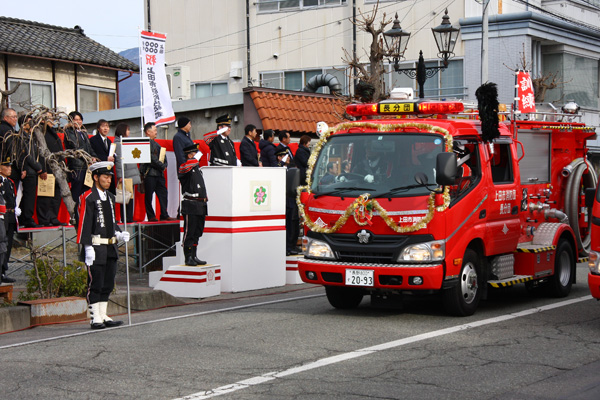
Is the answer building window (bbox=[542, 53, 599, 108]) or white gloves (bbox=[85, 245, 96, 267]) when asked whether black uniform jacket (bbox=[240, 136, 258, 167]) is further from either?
building window (bbox=[542, 53, 599, 108])

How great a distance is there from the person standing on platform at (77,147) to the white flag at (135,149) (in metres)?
3.05

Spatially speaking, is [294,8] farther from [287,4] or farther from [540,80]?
[540,80]

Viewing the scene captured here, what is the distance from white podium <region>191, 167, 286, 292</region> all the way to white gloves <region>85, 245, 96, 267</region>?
3772 millimetres

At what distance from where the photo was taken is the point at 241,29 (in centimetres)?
4247

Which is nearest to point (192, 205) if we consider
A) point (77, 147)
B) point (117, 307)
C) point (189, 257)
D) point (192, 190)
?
point (192, 190)

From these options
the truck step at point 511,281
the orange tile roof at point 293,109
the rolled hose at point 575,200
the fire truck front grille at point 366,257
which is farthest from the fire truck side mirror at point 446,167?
the orange tile roof at point 293,109

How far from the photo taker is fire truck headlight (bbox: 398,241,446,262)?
10602mm

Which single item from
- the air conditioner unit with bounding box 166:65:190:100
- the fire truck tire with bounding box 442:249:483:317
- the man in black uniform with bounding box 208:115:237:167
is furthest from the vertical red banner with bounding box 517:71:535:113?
the air conditioner unit with bounding box 166:65:190:100

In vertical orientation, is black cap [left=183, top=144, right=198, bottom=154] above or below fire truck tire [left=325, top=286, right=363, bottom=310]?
above

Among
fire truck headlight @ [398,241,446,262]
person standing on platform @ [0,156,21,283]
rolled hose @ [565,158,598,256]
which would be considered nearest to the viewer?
fire truck headlight @ [398,241,446,262]

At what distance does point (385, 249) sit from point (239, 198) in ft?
14.1

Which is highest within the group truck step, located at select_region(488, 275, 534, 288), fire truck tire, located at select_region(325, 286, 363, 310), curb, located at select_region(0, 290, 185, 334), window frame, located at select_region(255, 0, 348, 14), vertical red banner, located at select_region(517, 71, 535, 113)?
window frame, located at select_region(255, 0, 348, 14)

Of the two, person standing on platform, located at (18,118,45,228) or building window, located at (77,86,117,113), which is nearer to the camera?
person standing on platform, located at (18,118,45,228)

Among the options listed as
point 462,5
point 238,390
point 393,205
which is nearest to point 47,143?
point 393,205
